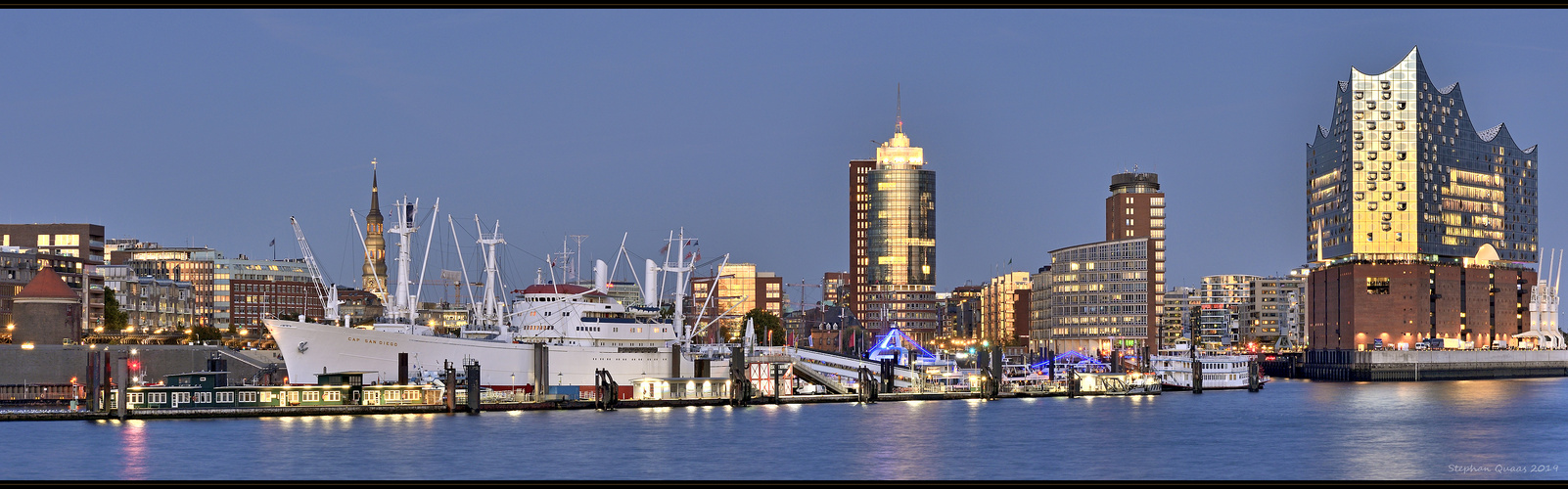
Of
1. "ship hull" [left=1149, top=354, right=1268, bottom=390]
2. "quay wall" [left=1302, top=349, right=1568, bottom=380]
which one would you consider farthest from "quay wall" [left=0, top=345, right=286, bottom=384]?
"quay wall" [left=1302, top=349, right=1568, bottom=380]

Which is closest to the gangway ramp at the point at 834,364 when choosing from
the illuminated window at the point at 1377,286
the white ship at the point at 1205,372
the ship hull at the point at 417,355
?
the ship hull at the point at 417,355

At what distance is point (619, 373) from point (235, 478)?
4908 centimetres

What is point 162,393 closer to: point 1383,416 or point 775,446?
point 775,446

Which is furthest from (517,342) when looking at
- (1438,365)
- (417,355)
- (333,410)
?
(1438,365)

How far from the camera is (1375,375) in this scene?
A: 614 feet

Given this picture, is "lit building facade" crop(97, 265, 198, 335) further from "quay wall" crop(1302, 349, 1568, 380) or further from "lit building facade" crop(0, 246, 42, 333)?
"quay wall" crop(1302, 349, 1568, 380)

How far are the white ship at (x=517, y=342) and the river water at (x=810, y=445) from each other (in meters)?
7.79

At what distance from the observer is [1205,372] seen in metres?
141

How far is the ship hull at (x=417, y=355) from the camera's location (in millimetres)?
95500

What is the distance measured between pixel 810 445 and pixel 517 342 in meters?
35.8

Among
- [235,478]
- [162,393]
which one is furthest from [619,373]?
[235,478]

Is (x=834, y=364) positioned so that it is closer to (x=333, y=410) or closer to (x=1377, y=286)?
(x=333, y=410)

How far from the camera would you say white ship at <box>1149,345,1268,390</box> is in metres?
139

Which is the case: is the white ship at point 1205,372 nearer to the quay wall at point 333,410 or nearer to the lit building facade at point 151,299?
the quay wall at point 333,410
